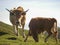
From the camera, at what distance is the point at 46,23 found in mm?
24812

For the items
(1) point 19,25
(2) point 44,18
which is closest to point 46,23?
(2) point 44,18

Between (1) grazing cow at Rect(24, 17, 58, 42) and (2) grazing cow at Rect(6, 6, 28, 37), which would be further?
(2) grazing cow at Rect(6, 6, 28, 37)

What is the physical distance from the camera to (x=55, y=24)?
987 inches

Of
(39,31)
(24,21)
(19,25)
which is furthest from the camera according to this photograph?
(24,21)

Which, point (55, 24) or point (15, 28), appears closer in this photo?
point (55, 24)

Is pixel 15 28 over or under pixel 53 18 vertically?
under

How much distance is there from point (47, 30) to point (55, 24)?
95 cm

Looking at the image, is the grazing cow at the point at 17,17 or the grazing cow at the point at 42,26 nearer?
the grazing cow at the point at 42,26

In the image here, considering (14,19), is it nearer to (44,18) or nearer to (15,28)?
(15,28)

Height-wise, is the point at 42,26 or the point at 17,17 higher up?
the point at 42,26

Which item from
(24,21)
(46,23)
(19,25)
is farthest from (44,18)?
(24,21)

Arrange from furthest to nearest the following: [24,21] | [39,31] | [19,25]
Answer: [24,21] < [19,25] < [39,31]

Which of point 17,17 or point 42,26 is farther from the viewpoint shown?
point 17,17

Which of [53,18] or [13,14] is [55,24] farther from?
[13,14]
